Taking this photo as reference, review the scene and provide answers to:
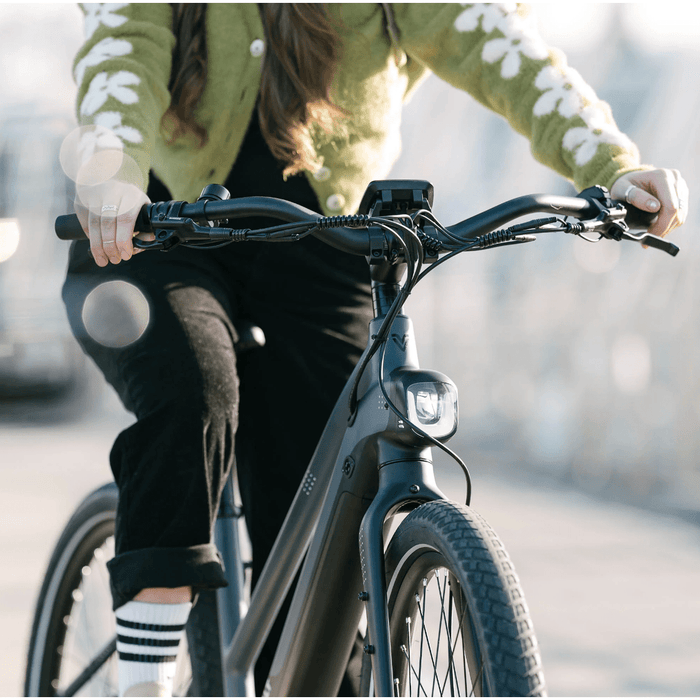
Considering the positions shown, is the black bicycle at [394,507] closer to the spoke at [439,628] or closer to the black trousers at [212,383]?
the spoke at [439,628]

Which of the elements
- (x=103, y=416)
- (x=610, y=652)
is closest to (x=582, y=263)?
(x=610, y=652)

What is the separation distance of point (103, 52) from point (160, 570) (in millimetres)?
898

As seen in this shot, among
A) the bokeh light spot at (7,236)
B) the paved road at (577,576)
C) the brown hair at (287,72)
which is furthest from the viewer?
the paved road at (577,576)

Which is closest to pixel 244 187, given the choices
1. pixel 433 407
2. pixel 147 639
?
pixel 433 407

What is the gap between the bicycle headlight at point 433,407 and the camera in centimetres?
112

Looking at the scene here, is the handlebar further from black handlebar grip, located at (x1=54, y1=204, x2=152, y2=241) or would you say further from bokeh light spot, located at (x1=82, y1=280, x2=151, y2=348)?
bokeh light spot, located at (x1=82, y1=280, x2=151, y2=348)

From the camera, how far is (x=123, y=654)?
1.42m

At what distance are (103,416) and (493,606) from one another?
31.5 feet

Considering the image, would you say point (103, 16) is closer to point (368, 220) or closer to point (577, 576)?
point (368, 220)

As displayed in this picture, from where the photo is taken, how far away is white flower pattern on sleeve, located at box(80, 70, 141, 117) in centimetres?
133

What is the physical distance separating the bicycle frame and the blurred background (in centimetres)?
159

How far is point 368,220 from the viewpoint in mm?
1021

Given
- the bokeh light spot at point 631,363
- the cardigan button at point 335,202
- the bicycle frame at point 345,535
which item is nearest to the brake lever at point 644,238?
the bicycle frame at point 345,535

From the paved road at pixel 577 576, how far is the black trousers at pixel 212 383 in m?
1.48
